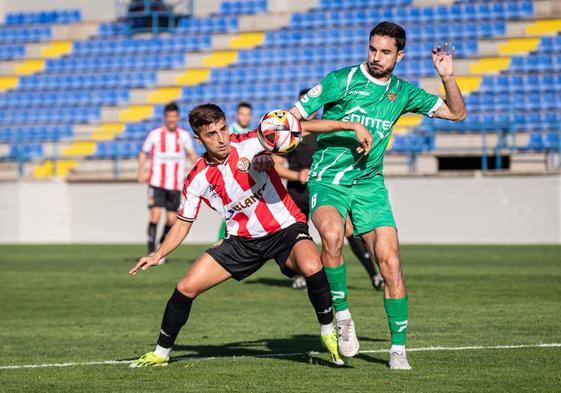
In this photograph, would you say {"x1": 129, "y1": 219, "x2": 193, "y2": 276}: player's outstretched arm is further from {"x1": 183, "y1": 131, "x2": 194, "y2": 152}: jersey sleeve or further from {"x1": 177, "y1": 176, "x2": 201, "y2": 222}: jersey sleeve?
{"x1": 183, "y1": 131, "x2": 194, "y2": 152}: jersey sleeve

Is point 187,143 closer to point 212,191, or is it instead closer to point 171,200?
point 171,200

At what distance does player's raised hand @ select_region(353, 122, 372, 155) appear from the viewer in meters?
6.68

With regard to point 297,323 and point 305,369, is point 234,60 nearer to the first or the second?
point 297,323

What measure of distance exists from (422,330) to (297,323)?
4.13 ft

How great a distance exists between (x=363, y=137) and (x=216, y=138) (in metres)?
0.98

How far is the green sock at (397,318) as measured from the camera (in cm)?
694

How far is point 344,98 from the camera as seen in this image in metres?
7.25

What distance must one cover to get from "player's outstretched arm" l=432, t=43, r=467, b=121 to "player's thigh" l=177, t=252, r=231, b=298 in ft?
5.98

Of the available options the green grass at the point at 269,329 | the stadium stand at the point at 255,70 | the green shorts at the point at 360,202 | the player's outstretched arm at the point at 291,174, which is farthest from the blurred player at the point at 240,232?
the stadium stand at the point at 255,70

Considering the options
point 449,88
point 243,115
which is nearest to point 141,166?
point 243,115

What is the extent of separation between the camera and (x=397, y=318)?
6973mm

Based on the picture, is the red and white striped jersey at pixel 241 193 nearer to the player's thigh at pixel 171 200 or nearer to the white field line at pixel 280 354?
the white field line at pixel 280 354

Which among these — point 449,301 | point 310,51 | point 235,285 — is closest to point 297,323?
point 449,301

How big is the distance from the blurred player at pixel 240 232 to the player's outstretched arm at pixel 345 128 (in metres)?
0.39
